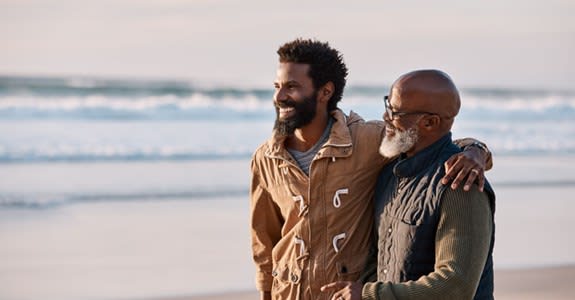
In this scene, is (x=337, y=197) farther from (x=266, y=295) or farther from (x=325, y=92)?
(x=266, y=295)

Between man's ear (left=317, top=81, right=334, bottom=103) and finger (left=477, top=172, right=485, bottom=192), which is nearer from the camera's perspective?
finger (left=477, top=172, right=485, bottom=192)

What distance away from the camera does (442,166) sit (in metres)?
4.48

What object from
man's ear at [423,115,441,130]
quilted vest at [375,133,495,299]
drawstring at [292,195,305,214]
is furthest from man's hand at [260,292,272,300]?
man's ear at [423,115,441,130]

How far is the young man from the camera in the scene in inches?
203

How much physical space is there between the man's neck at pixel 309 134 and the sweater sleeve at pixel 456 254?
3.75 feet

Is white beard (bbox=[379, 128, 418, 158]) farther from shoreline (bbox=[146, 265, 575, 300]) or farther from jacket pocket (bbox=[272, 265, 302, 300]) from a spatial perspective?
shoreline (bbox=[146, 265, 575, 300])

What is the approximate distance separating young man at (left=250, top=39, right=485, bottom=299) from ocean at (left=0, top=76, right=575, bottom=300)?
3.52m

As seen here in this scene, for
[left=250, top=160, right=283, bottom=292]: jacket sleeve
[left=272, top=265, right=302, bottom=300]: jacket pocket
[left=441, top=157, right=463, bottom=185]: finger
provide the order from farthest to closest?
[left=250, top=160, right=283, bottom=292]: jacket sleeve
[left=272, top=265, right=302, bottom=300]: jacket pocket
[left=441, top=157, right=463, bottom=185]: finger

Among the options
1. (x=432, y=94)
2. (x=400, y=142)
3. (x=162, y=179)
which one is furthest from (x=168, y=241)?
(x=432, y=94)

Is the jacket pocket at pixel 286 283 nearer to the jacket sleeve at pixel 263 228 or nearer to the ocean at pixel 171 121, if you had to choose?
the jacket sleeve at pixel 263 228

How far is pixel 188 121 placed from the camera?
74.0 ft

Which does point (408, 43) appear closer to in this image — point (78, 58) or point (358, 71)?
point (358, 71)

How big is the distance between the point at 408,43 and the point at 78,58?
7.42 m

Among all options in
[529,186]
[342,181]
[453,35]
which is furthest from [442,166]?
[453,35]
